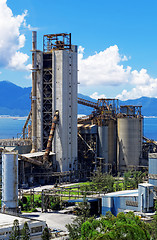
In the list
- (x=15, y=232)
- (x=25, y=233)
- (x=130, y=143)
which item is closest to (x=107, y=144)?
(x=130, y=143)

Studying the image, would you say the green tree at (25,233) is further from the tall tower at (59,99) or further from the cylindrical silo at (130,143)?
the cylindrical silo at (130,143)

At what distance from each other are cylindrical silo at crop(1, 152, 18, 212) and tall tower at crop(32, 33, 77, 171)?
3702cm

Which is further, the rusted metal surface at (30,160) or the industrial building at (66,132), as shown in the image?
the industrial building at (66,132)

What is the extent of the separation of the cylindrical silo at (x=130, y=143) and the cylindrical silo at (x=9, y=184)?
5080 centimetres

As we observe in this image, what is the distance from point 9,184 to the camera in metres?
74.3

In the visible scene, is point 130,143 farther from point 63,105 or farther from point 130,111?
point 63,105

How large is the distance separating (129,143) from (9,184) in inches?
2067

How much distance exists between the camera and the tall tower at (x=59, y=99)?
11194 centimetres

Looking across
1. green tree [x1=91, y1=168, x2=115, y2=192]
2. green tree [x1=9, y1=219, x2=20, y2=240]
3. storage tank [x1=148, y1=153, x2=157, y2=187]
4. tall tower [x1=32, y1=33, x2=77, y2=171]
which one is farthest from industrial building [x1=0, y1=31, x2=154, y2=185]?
green tree [x1=9, y1=219, x2=20, y2=240]

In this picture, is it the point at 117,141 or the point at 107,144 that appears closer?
the point at 107,144

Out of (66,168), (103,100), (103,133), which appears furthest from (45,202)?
(103,100)

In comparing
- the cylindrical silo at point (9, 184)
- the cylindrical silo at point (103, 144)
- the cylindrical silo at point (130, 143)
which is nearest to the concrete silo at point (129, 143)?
the cylindrical silo at point (130, 143)

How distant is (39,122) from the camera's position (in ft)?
380

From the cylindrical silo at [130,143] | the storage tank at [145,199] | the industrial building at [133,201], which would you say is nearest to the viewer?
the storage tank at [145,199]
